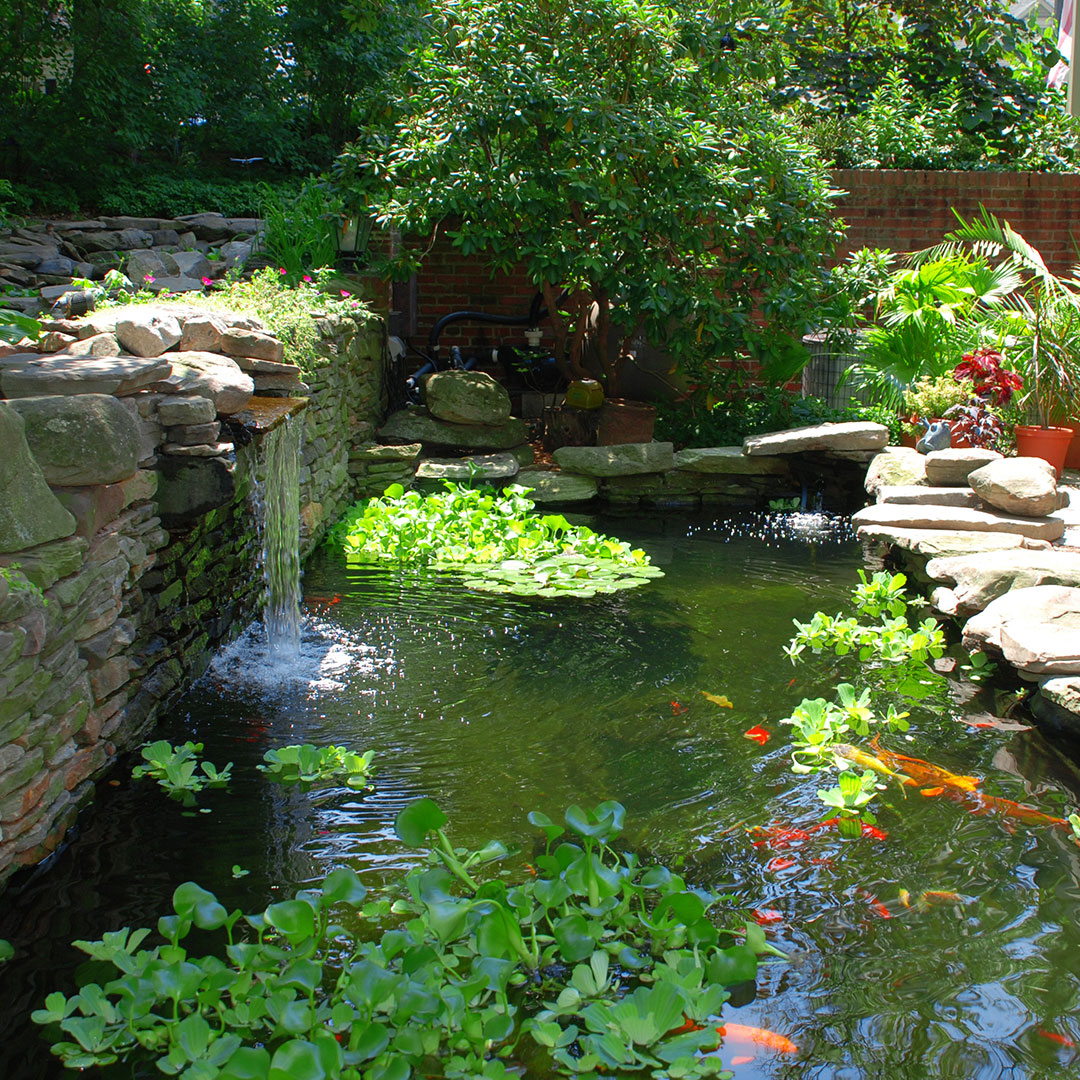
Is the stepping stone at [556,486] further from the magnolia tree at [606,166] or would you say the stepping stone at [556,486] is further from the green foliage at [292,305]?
the green foliage at [292,305]

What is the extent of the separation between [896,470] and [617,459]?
2109 millimetres

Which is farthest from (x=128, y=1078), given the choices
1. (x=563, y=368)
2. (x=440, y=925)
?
(x=563, y=368)

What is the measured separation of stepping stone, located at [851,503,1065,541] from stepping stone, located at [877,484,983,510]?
0.17 metres

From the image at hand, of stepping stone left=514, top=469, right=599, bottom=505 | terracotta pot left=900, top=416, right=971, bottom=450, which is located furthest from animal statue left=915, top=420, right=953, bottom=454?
stepping stone left=514, top=469, right=599, bottom=505

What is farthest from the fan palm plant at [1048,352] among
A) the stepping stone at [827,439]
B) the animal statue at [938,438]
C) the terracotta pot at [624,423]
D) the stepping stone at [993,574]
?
the terracotta pot at [624,423]

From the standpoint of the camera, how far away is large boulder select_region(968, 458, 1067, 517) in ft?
18.8

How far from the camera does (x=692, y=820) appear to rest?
3217 mm

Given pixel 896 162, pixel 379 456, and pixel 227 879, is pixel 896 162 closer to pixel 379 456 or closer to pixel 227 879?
pixel 379 456

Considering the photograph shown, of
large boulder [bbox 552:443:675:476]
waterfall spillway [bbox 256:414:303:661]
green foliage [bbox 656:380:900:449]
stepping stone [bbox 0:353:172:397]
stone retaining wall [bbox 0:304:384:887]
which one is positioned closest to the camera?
stone retaining wall [bbox 0:304:384:887]

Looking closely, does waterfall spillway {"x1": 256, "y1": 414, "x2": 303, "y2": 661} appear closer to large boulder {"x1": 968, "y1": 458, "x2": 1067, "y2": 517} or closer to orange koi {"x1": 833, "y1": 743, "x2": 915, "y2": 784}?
orange koi {"x1": 833, "y1": 743, "x2": 915, "y2": 784}

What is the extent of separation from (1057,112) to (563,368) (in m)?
7.08

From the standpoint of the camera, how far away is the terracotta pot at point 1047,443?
705cm

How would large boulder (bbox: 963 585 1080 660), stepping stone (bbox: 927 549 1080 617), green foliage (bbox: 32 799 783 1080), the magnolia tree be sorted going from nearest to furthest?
1. green foliage (bbox: 32 799 783 1080)
2. large boulder (bbox: 963 585 1080 660)
3. stepping stone (bbox: 927 549 1080 617)
4. the magnolia tree

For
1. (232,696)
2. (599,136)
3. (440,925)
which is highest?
(599,136)
